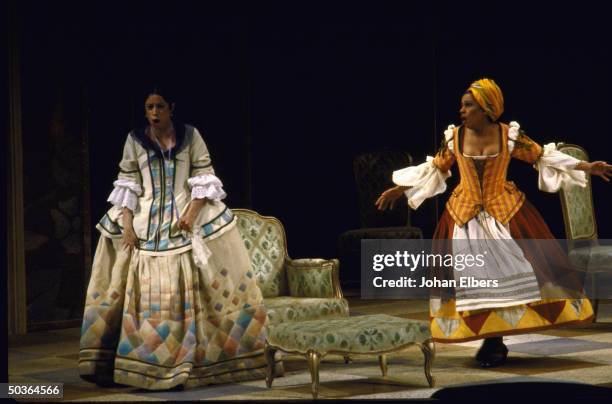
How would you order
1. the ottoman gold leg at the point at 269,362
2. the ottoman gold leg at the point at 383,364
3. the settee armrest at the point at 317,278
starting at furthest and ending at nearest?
the settee armrest at the point at 317,278
the ottoman gold leg at the point at 383,364
the ottoman gold leg at the point at 269,362

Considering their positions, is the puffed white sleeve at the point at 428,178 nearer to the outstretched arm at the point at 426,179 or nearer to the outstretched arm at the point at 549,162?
the outstretched arm at the point at 426,179

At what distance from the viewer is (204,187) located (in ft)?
17.1

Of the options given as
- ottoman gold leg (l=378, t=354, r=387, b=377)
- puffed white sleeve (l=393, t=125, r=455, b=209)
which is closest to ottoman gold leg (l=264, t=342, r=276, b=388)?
ottoman gold leg (l=378, t=354, r=387, b=377)

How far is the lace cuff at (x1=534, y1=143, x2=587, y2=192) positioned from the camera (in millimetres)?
5551

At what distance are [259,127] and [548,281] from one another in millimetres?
4383

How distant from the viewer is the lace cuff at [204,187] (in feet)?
17.0

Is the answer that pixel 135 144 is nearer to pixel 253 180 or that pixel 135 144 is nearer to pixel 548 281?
pixel 548 281

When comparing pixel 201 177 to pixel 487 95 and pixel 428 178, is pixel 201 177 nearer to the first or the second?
pixel 428 178

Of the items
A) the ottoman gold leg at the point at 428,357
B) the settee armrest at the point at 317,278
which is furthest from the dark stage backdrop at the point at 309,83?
the ottoman gold leg at the point at 428,357

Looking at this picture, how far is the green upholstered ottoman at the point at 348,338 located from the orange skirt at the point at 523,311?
1.52 feet

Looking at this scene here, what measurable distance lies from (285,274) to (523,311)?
1.34 metres

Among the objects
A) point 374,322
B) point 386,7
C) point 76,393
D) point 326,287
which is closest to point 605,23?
point 386,7

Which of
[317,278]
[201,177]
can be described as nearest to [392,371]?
[317,278]

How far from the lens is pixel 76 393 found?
5.15 meters
